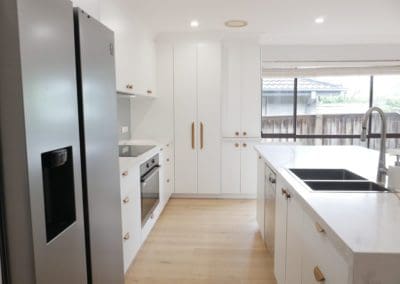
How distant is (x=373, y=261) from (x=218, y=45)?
369cm

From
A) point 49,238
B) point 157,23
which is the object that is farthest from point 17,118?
point 157,23

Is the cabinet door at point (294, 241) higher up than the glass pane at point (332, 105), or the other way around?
the glass pane at point (332, 105)

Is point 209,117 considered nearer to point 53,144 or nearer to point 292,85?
point 292,85

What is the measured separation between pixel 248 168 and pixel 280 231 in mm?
2335

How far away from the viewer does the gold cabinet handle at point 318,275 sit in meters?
1.21

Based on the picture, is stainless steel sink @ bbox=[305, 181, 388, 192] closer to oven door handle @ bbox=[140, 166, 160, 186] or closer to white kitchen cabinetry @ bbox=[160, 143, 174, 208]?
oven door handle @ bbox=[140, 166, 160, 186]

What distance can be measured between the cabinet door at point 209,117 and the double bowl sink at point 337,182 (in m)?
2.31

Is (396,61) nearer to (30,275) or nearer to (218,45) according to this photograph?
(218,45)

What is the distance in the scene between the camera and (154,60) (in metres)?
4.16

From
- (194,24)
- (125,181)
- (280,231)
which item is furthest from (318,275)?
(194,24)

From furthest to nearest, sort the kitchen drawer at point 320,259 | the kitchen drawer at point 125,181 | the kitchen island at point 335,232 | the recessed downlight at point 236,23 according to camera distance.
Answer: the recessed downlight at point 236,23 < the kitchen drawer at point 125,181 < the kitchen drawer at point 320,259 < the kitchen island at point 335,232

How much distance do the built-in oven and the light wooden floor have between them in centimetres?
28

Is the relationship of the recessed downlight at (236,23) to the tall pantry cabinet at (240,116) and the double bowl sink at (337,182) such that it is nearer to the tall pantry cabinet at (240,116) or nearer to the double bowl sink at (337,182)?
the tall pantry cabinet at (240,116)

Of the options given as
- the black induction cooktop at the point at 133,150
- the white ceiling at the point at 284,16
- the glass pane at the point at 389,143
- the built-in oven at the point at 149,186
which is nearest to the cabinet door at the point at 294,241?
the built-in oven at the point at 149,186
